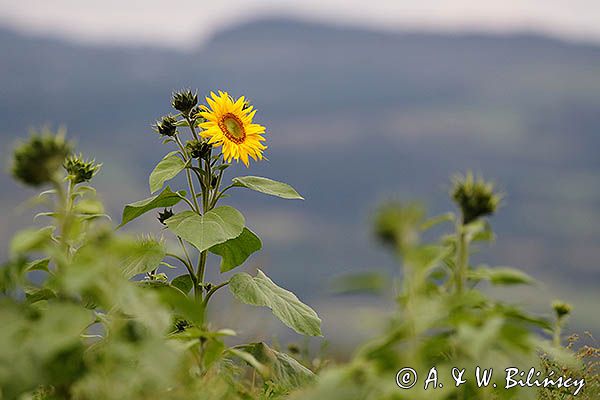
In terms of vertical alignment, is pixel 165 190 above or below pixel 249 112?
below

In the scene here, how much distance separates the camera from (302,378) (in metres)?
3.75

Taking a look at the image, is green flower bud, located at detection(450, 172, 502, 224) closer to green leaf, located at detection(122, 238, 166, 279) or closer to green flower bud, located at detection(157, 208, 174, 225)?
green leaf, located at detection(122, 238, 166, 279)

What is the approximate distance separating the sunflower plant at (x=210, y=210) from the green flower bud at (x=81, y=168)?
0.83 feet

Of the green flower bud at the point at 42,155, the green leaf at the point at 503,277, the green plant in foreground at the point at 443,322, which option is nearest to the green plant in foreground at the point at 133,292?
the green flower bud at the point at 42,155

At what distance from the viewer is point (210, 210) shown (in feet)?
13.1

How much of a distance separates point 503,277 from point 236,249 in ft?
6.20

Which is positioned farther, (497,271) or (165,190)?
(165,190)

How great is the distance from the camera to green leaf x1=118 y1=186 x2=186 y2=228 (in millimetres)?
4012

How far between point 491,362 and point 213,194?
205cm

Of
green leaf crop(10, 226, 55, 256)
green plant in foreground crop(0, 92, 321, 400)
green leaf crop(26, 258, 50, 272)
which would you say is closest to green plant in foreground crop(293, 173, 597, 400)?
green plant in foreground crop(0, 92, 321, 400)

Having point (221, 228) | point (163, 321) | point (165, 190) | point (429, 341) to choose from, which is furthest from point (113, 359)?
point (165, 190)

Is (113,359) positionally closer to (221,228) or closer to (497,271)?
(497,271)

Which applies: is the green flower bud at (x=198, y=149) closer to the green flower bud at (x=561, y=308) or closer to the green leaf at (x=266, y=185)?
the green leaf at (x=266, y=185)

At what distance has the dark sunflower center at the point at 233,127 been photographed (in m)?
4.34
